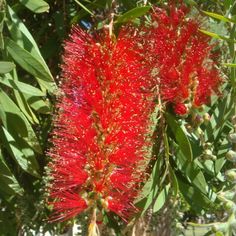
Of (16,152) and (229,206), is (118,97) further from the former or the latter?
(229,206)

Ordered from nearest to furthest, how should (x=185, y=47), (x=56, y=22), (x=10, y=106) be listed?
(x=10, y=106) → (x=185, y=47) → (x=56, y=22)

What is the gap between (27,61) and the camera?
1221 millimetres

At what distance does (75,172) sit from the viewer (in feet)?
3.69

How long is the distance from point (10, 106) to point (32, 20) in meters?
0.68

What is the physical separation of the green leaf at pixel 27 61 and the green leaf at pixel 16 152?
16 cm

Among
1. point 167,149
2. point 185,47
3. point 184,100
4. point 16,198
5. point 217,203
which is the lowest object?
point 16,198

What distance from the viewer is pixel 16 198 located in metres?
1.70

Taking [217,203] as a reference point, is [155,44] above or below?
above

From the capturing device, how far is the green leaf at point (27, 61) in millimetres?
1198

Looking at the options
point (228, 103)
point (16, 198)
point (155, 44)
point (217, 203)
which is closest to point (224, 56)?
point (228, 103)

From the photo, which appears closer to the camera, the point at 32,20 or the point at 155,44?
the point at 155,44

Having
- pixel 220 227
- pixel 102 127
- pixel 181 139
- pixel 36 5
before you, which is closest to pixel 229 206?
pixel 220 227

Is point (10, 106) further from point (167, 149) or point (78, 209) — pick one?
point (167, 149)

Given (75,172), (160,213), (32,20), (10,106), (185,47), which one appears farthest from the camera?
(32,20)
